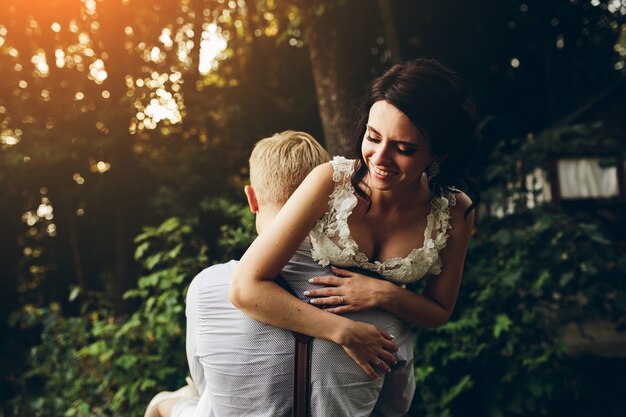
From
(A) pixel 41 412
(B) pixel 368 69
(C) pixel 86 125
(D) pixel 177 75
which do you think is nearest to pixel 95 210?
(C) pixel 86 125

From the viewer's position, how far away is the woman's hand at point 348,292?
77.4 inches

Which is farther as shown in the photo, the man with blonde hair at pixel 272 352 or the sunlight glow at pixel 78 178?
the sunlight glow at pixel 78 178

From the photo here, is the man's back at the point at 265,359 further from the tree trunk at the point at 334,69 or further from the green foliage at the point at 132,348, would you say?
the tree trunk at the point at 334,69

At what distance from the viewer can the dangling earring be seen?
220cm

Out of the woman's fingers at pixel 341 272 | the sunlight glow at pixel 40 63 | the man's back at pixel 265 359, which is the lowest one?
the man's back at pixel 265 359

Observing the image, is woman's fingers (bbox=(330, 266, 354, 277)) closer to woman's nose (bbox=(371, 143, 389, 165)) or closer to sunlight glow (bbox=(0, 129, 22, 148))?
woman's nose (bbox=(371, 143, 389, 165))

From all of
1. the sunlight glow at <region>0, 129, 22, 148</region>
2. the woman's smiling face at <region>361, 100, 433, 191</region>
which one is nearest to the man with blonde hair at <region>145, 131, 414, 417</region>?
the woman's smiling face at <region>361, 100, 433, 191</region>

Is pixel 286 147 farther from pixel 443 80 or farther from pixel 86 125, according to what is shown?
pixel 86 125

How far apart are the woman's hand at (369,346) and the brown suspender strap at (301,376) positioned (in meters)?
0.12

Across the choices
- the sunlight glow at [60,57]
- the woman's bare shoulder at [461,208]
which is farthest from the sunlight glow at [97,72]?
the woman's bare shoulder at [461,208]

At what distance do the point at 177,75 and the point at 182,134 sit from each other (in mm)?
1270

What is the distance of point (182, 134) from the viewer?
12914 mm

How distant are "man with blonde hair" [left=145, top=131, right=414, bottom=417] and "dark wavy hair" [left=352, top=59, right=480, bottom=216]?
1.02 feet

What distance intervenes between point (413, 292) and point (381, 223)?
0.28m
